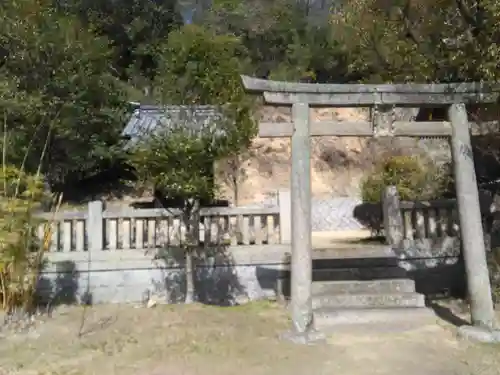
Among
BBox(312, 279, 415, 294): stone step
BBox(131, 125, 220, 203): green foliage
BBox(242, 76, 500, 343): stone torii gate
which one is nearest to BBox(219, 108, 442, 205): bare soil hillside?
BBox(312, 279, 415, 294): stone step

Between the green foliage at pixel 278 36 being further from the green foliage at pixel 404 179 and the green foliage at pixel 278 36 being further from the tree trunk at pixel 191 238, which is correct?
the tree trunk at pixel 191 238

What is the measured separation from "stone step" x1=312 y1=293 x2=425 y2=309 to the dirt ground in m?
0.66

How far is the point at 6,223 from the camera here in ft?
19.9

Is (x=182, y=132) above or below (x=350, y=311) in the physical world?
above

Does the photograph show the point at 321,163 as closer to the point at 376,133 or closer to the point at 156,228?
the point at 156,228

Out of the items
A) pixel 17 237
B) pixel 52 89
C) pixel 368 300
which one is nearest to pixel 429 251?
pixel 368 300

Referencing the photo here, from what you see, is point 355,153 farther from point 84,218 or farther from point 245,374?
point 245,374

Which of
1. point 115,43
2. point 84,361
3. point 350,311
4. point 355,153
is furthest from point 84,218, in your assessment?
point 115,43

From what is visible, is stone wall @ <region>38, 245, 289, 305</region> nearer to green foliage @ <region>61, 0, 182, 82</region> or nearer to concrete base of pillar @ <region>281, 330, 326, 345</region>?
concrete base of pillar @ <region>281, 330, 326, 345</region>

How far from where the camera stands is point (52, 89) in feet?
41.9

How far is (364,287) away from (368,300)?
384 millimetres

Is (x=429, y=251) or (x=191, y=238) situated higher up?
(x=191, y=238)

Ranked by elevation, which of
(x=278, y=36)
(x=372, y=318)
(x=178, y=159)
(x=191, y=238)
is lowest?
(x=372, y=318)

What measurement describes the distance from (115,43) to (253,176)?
433 inches
